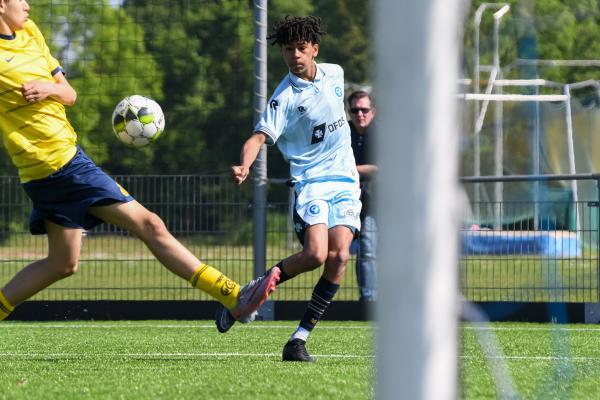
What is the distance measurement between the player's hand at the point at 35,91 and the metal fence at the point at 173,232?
532cm

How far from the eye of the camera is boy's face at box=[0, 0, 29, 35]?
606 centimetres

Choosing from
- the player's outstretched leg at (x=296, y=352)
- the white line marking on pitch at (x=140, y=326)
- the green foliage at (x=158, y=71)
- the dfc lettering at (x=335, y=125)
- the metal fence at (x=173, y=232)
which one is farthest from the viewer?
the green foliage at (x=158, y=71)

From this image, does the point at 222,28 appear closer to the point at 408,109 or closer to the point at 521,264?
the point at 521,264

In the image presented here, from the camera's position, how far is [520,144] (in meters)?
6.60

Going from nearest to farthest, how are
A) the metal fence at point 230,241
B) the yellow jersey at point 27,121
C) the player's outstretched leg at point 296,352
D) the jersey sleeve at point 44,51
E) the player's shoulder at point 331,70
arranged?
the yellow jersey at point 27,121 → the jersey sleeve at point 44,51 → the player's outstretched leg at point 296,352 → the player's shoulder at point 331,70 → the metal fence at point 230,241

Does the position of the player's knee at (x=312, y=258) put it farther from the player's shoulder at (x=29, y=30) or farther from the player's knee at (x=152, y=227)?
the player's shoulder at (x=29, y=30)

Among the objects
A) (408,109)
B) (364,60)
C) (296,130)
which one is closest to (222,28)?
(296,130)

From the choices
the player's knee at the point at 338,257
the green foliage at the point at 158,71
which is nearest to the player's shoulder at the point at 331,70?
the player's knee at the point at 338,257

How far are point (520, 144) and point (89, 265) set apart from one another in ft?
21.3

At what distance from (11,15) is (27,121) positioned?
558 millimetres

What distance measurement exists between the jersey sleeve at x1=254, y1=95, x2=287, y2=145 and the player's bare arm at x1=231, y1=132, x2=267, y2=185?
0.04 m

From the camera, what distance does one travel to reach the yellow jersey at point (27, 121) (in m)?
6.05

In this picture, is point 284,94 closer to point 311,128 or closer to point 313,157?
point 311,128

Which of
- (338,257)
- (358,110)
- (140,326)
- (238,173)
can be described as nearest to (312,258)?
(338,257)
